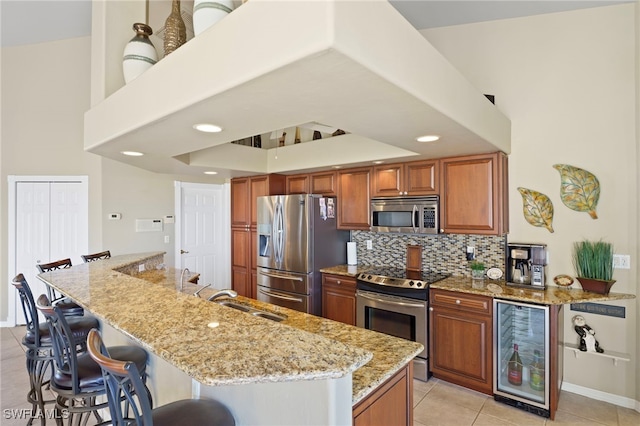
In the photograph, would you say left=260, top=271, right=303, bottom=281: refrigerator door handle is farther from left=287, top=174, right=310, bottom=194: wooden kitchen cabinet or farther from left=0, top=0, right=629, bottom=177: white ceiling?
left=0, top=0, right=629, bottom=177: white ceiling

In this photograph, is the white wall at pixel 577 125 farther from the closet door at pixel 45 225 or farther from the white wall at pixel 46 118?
the closet door at pixel 45 225

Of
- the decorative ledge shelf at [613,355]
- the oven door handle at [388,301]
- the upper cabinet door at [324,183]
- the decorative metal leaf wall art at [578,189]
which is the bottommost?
the decorative ledge shelf at [613,355]

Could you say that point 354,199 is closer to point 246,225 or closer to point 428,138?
point 428,138

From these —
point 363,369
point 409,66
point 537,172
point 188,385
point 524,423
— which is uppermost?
point 409,66

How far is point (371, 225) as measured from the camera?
3.79m

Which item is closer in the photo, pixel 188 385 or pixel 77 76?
pixel 188 385

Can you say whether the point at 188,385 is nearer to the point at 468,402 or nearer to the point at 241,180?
the point at 468,402

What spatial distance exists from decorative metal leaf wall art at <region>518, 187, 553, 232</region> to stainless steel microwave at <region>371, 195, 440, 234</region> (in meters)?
0.79

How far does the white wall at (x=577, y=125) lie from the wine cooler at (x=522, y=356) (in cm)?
49

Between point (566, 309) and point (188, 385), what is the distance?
313cm

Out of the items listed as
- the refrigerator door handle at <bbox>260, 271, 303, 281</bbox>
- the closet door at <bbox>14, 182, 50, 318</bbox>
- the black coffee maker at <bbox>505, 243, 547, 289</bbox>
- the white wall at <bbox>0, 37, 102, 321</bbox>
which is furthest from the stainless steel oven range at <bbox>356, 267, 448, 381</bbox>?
the closet door at <bbox>14, 182, 50, 318</bbox>

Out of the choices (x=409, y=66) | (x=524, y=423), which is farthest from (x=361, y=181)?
(x=524, y=423)

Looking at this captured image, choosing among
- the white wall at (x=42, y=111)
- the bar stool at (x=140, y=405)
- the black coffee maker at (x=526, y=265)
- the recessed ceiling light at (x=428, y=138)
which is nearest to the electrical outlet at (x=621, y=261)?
the black coffee maker at (x=526, y=265)

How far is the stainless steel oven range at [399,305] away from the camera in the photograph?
3.07 metres
